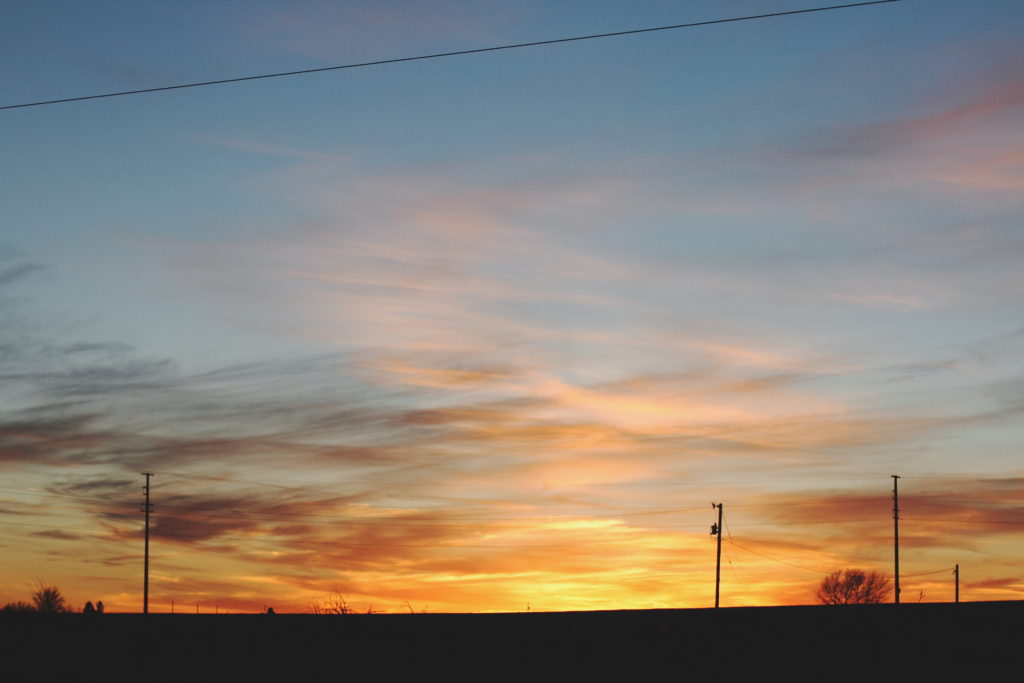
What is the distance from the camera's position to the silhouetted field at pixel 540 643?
19.6 meters

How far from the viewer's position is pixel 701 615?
72.8 ft

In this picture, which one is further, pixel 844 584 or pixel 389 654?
pixel 844 584

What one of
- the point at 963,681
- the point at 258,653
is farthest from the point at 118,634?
the point at 963,681

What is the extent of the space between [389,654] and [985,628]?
34.1ft

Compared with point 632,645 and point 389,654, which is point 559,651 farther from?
point 389,654

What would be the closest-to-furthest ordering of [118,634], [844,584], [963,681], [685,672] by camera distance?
[963,681] < [685,672] < [118,634] < [844,584]

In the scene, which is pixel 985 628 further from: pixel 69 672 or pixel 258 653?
pixel 69 672

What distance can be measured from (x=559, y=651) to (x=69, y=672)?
29.3 ft

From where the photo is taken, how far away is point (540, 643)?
21.6 m

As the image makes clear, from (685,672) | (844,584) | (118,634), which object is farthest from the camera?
(844,584)

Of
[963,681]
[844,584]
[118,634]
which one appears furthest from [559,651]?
[844,584]

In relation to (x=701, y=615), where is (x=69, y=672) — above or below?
below

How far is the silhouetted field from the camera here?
64.4 feet

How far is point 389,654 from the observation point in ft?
71.1
